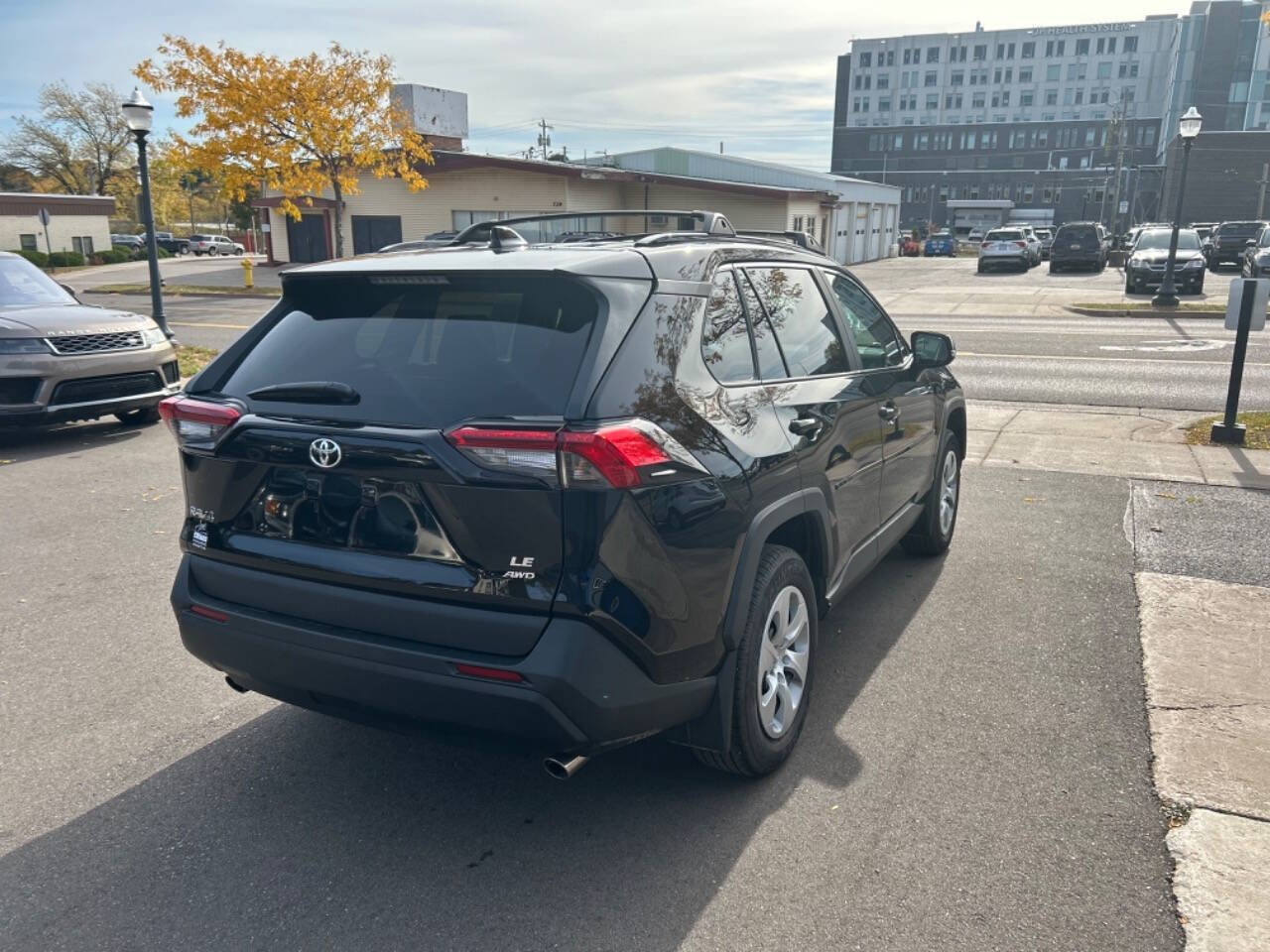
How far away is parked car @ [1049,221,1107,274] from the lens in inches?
1484

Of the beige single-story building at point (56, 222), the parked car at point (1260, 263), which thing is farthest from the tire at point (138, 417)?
the beige single-story building at point (56, 222)

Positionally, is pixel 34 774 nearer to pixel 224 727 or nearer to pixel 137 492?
pixel 224 727

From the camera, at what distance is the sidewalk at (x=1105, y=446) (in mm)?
7836

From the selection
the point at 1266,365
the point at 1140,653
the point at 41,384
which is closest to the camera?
the point at 1140,653

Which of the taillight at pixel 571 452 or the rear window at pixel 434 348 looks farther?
the rear window at pixel 434 348

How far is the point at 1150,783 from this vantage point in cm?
339

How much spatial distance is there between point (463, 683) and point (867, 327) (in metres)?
2.88

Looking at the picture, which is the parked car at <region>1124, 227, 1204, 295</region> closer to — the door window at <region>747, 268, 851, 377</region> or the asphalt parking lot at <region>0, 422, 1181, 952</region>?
the door window at <region>747, 268, 851, 377</region>

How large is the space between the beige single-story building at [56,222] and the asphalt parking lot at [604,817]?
56337 mm

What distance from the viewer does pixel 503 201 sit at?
118 feet

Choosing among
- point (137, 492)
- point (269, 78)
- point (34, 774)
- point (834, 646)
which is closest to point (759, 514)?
point (834, 646)

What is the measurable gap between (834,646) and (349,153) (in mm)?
29491

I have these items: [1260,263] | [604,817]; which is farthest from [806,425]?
[1260,263]

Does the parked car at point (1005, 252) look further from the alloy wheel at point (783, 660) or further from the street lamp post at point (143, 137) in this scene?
the alloy wheel at point (783, 660)
